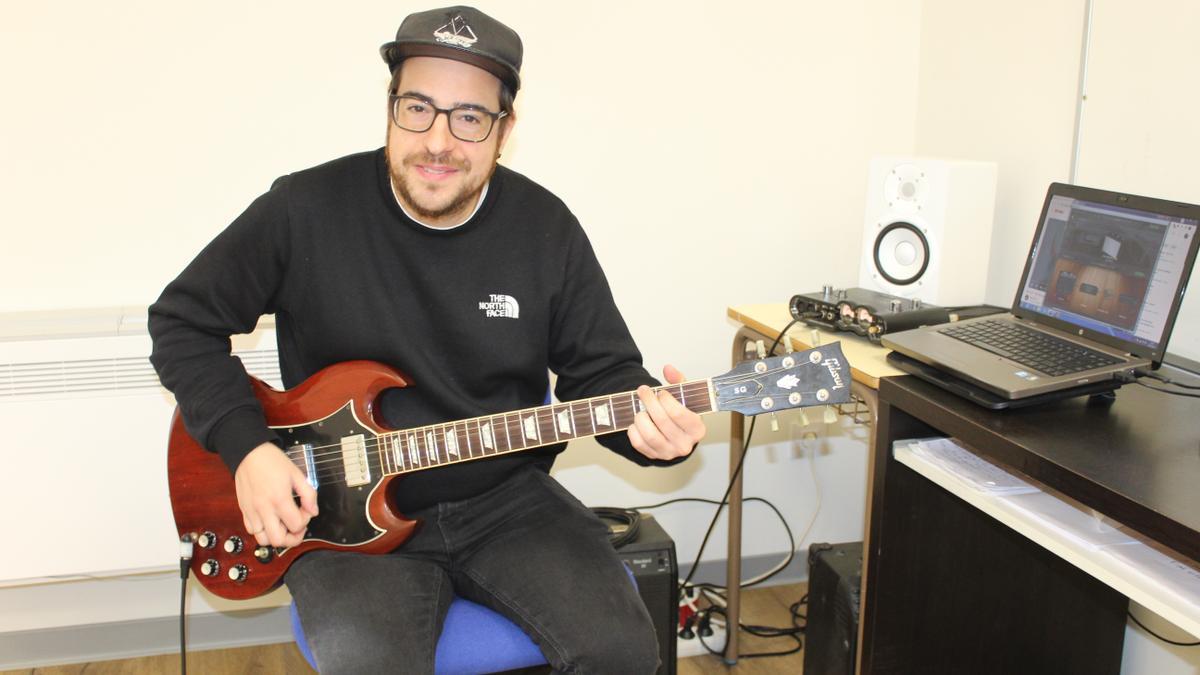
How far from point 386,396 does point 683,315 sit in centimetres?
105

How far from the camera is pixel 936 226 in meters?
2.09

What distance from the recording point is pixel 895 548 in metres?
1.74

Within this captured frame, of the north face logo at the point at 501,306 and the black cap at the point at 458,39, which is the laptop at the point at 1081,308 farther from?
the black cap at the point at 458,39

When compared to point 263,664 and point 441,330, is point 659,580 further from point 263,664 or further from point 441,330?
point 263,664

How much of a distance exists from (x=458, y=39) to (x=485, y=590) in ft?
2.86

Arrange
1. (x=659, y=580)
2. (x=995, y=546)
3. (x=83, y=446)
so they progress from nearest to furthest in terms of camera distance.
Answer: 1. (x=995, y=546)
2. (x=659, y=580)
3. (x=83, y=446)

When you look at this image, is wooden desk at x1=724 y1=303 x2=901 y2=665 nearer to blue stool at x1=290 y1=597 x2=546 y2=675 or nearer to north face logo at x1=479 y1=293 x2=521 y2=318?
north face logo at x1=479 y1=293 x2=521 y2=318

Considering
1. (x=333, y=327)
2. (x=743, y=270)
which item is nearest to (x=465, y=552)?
(x=333, y=327)

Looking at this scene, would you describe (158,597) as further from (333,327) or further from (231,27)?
(231,27)

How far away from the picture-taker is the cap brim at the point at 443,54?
156cm

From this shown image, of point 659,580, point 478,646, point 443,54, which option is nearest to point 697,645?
point 659,580

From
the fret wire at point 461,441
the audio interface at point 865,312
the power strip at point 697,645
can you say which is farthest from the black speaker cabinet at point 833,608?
the fret wire at point 461,441

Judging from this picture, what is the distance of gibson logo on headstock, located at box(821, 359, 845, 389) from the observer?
4.66 feet

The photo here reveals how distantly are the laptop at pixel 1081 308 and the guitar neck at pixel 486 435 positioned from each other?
571 mm
